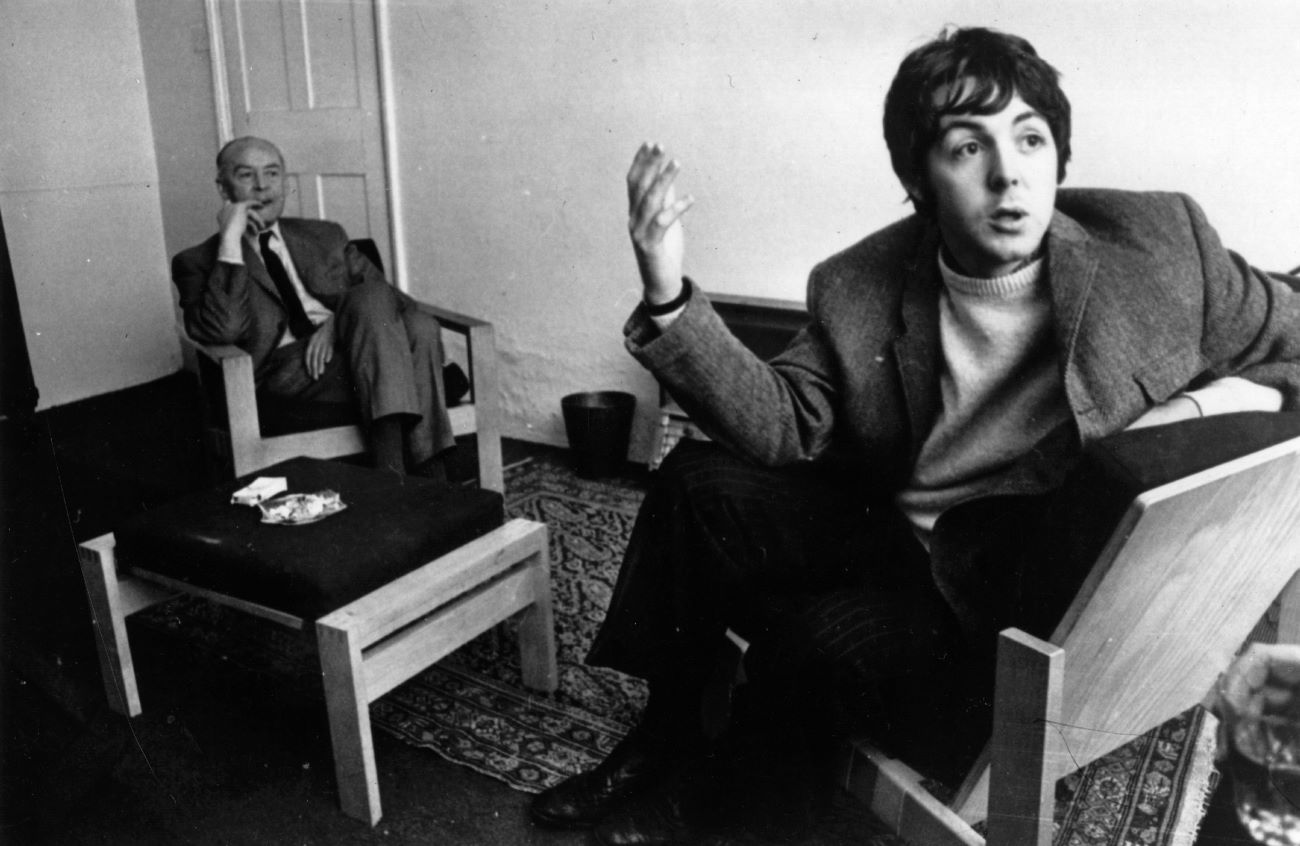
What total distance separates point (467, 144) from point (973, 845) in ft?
9.90

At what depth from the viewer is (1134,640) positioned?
967mm

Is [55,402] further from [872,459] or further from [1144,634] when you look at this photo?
[1144,634]

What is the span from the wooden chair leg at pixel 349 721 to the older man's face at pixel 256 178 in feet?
5.72

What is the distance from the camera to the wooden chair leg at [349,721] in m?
1.48

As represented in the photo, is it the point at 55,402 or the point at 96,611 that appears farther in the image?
the point at 55,402

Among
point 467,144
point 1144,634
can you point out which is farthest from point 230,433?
point 1144,634

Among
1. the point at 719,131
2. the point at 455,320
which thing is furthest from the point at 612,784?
the point at 719,131

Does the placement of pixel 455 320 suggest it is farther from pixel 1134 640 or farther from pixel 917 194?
pixel 1134 640

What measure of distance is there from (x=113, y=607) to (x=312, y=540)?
451 millimetres

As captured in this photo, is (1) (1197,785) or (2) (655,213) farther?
(1) (1197,785)

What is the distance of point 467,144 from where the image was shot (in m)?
3.53

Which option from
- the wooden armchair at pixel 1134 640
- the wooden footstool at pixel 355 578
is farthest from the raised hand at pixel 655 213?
the wooden footstool at pixel 355 578

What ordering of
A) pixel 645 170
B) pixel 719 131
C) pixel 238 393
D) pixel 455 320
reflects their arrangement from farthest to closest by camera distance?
pixel 719 131 → pixel 455 320 → pixel 238 393 → pixel 645 170

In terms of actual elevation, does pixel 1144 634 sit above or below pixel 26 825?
above
